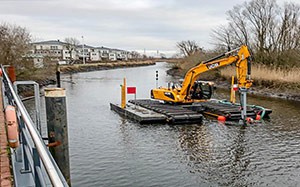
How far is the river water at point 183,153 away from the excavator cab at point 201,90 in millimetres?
2683

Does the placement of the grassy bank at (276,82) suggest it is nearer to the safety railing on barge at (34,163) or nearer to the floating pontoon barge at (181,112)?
the floating pontoon barge at (181,112)

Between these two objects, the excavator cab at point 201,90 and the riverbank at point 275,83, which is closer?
the excavator cab at point 201,90

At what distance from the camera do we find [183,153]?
10125mm

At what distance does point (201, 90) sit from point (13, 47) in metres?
18.4

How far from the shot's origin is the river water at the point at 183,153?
8.00 m

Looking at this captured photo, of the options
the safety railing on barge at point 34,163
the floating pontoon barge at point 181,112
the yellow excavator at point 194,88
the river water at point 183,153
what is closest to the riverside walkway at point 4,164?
the safety railing on barge at point 34,163

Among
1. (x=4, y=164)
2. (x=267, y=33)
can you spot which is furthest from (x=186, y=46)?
(x=4, y=164)

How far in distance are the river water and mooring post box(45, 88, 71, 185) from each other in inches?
162

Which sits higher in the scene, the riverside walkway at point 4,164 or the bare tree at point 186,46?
the bare tree at point 186,46

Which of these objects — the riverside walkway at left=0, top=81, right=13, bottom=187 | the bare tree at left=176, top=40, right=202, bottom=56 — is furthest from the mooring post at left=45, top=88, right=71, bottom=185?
the bare tree at left=176, top=40, right=202, bottom=56

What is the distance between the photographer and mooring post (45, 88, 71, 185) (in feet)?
11.7

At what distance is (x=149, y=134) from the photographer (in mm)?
12297

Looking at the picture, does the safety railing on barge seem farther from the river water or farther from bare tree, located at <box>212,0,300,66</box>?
bare tree, located at <box>212,0,300,66</box>

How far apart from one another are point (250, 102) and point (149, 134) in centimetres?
1182
